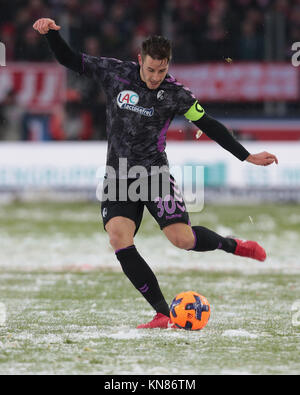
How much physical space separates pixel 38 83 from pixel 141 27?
2.34 meters

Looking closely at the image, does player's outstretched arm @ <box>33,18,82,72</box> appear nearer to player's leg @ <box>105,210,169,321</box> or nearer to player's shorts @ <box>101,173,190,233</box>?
player's shorts @ <box>101,173,190,233</box>

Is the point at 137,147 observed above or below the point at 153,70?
below

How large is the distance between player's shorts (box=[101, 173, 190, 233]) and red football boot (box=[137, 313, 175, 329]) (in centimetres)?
60

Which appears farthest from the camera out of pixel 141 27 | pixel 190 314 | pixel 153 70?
pixel 141 27

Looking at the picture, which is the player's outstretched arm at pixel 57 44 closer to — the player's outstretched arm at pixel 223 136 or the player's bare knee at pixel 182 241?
the player's outstretched arm at pixel 223 136

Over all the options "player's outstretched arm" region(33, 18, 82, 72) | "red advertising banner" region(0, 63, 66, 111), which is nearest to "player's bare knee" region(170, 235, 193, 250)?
"player's outstretched arm" region(33, 18, 82, 72)

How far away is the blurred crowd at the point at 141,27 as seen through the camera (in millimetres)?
17484

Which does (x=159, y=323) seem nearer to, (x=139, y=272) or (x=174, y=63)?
(x=139, y=272)

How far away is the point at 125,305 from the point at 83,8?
476 inches

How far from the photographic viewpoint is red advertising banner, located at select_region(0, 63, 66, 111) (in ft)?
59.2

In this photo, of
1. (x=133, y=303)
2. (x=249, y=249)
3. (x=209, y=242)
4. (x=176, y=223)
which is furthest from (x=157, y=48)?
(x=133, y=303)

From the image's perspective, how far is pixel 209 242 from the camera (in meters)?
6.30
